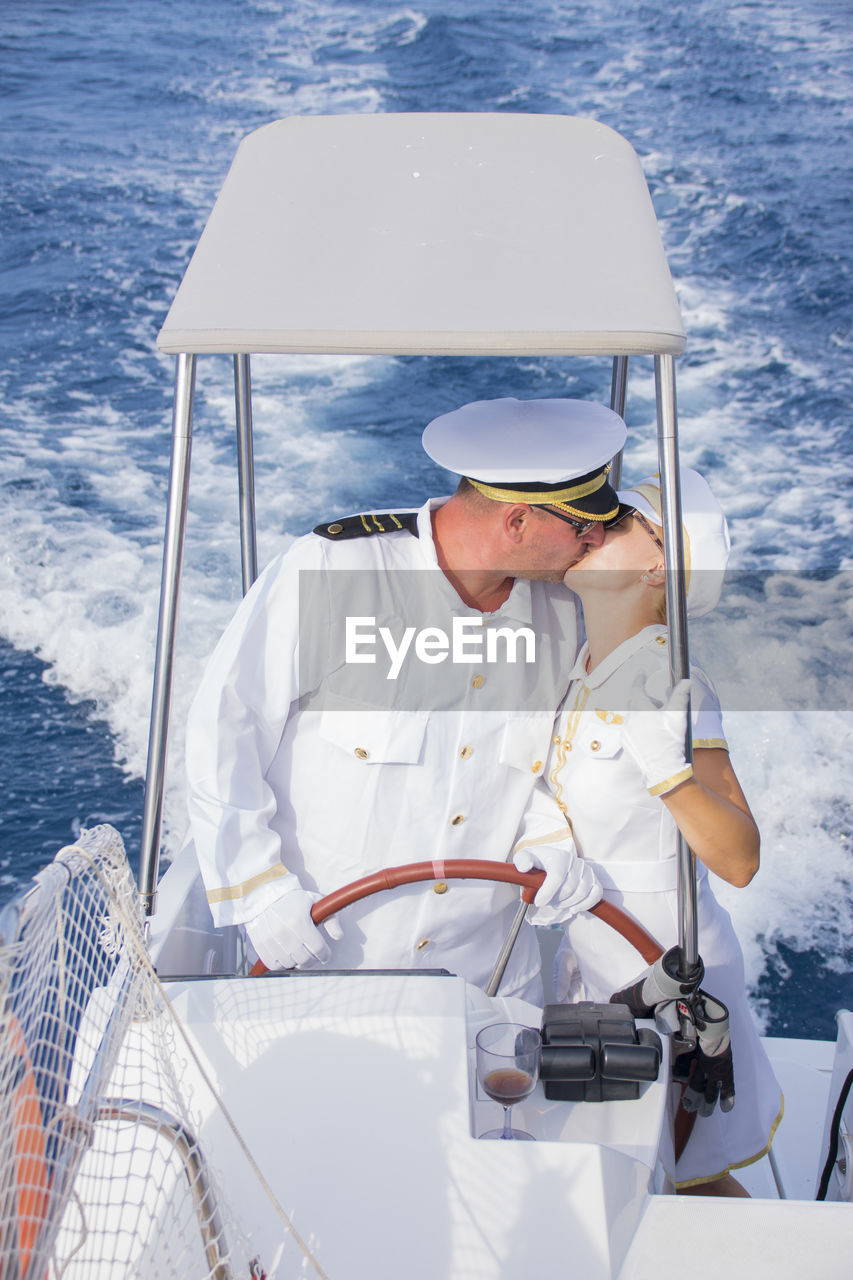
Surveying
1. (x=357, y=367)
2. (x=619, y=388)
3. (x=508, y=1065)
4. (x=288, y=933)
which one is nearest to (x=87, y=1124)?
(x=508, y=1065)

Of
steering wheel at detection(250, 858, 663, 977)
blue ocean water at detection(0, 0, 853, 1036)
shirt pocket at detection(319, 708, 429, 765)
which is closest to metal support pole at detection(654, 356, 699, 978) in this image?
steering wheel at detection(250, 858, 663, 977)

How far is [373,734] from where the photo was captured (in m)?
1.90

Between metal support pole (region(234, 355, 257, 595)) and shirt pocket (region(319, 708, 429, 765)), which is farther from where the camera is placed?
metal support pole (region(234, 355, 257, 595))

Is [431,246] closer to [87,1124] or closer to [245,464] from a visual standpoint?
[245,464]

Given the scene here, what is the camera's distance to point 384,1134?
4.71 ft

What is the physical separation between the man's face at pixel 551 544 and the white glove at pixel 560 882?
454 mm

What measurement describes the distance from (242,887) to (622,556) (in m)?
0.80

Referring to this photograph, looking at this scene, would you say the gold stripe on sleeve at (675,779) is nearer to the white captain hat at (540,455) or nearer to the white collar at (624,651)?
the white collar at (624,651)

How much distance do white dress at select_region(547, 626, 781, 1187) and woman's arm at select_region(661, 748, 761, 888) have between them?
136 millimetres

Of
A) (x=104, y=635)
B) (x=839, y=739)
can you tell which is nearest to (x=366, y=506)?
(x=104, y=635)

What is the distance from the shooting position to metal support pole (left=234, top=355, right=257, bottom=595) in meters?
2.28

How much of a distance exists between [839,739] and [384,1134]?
4023mm

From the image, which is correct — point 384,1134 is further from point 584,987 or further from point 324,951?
point 584,987

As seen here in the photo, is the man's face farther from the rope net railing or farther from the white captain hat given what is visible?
the rope net railing
